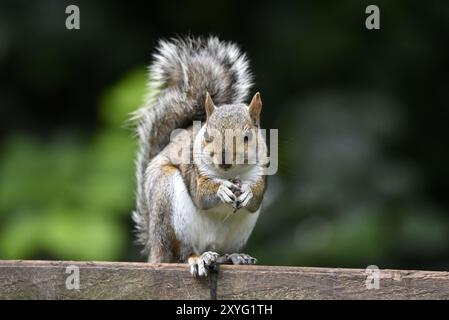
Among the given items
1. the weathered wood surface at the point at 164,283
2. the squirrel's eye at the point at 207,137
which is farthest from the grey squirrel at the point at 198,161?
the weathered wood surface at the point at 164,283

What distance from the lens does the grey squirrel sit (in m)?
2.55

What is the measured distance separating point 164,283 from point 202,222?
1.37 feet

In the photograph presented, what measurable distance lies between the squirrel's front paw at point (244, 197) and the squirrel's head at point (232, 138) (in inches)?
2.3

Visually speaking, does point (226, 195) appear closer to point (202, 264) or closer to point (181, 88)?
point (202, 264)

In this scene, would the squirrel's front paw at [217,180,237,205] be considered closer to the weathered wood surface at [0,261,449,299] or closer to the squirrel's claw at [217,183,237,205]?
the squirrel's claw at [217,183,237,205]

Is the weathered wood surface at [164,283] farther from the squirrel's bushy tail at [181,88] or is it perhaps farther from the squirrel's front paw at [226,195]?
the squirrel's bushy tail at [181,88]

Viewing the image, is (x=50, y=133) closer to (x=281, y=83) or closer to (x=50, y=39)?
(x=50, y=39)

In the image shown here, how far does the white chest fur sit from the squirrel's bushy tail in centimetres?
36

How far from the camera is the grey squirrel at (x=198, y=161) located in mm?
2549

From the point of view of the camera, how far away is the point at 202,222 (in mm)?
2715

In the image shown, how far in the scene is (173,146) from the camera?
9.48ft

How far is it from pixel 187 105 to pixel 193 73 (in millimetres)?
123

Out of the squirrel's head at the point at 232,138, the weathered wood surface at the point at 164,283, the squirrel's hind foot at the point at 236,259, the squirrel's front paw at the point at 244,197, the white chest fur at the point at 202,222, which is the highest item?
the squirrel's head at the point at 232,138

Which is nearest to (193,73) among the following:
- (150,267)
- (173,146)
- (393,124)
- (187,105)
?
(187,105)
